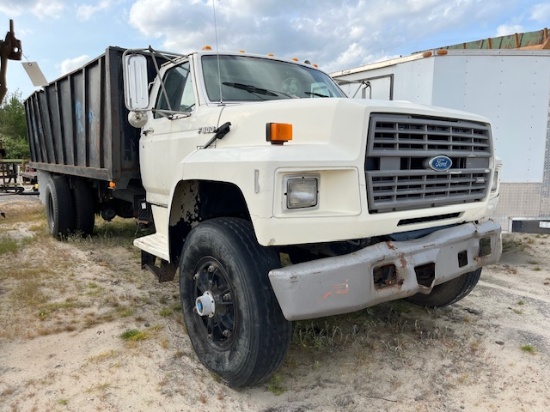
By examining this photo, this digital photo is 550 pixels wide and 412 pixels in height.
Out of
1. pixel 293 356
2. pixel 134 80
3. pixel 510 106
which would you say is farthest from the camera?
pixel 510 106

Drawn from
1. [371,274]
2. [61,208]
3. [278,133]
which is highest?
[278,133]

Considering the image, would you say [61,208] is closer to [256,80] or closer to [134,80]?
[134,80]

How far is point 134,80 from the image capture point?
3.58m

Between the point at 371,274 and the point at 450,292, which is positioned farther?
the point at 450,292

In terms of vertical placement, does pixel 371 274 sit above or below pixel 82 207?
above

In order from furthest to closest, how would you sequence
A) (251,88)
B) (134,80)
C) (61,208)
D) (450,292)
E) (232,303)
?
(61,208) → (450,292) → (251,88) → (134,80) → (232,303)

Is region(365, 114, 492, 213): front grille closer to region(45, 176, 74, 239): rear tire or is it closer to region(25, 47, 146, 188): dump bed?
region(25, 47, 146, 188): dump bed

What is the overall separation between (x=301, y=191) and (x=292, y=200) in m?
0.07

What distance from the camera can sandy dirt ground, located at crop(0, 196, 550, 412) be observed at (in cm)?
280

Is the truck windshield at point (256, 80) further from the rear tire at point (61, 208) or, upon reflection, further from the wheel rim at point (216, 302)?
the rear tire at point (61, 208)

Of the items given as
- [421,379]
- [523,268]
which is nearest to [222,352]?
[421,379]

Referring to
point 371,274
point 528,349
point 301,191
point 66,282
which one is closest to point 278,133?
point 301,191

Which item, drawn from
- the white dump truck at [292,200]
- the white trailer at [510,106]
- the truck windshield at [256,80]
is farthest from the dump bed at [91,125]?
the white trailer at [510,106]

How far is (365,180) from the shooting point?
2545mm
